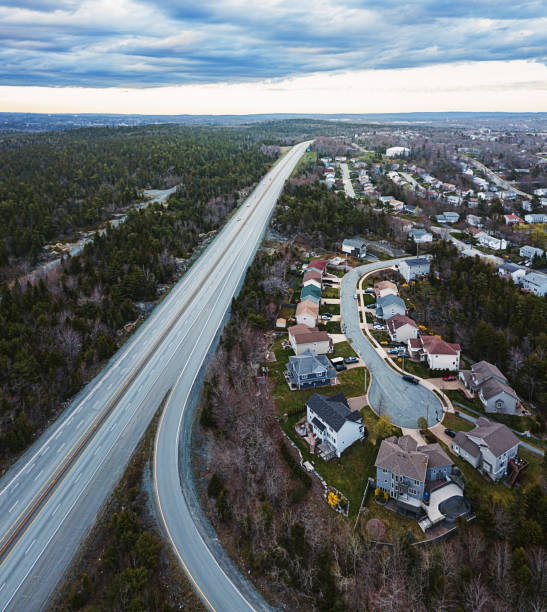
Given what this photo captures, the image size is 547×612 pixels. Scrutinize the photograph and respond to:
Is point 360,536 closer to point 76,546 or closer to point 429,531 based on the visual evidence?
point 429,531

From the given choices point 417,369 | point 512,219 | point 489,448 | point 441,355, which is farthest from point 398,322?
point 512,219

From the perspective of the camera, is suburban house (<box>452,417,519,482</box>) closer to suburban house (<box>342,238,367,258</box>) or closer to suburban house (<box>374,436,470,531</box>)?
suburban house (<box>374,436,470,531</box>)

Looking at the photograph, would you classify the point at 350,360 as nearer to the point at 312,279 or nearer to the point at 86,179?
the point at 312,279

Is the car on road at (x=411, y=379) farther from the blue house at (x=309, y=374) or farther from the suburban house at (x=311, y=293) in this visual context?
the suburban house at (x=311, y=293)

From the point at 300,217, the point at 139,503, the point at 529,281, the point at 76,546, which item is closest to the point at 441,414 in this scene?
the point at 139,503

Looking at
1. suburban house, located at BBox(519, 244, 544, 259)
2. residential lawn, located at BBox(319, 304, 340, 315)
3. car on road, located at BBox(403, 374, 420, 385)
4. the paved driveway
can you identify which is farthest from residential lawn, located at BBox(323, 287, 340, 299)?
suburban house, located at BBox(519, 244, 544, 259)

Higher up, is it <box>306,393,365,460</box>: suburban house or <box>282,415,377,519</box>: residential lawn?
<box>306,393,365,460</box>: suburban house
